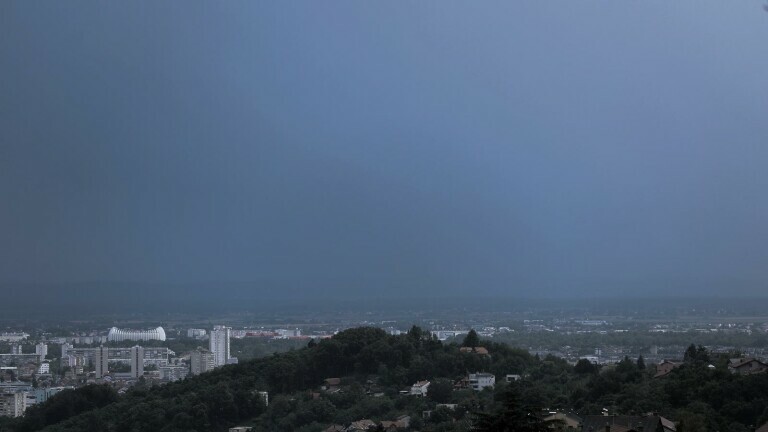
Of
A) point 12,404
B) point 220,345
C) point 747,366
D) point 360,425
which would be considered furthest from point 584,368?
point 220,345

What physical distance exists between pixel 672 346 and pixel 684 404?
39.4m

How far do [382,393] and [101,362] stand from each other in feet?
129

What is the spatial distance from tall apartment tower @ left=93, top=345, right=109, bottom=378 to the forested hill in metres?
26.1

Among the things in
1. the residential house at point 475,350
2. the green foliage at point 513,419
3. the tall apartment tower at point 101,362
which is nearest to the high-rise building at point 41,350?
the tall apartment tower at point 101,362

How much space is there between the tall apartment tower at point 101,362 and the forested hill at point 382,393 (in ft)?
85.5

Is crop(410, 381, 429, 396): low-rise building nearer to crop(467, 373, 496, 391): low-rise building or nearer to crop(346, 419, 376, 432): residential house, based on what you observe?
crop(467, 373, 496, 391): low-rise building

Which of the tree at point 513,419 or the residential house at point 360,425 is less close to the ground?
the tree at point 513,419

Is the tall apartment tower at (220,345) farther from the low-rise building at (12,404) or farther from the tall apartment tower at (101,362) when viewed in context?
the low-rise building at (12,404)

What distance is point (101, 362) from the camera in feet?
246

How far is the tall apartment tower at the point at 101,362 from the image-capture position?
71.6 metres

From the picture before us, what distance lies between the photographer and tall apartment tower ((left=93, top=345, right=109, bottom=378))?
235 ft

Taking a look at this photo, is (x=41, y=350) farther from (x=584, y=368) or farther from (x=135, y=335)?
(x=584, y=368)

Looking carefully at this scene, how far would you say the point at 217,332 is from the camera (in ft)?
272

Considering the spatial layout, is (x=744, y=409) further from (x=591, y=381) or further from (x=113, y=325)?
(x=113, y=325)
